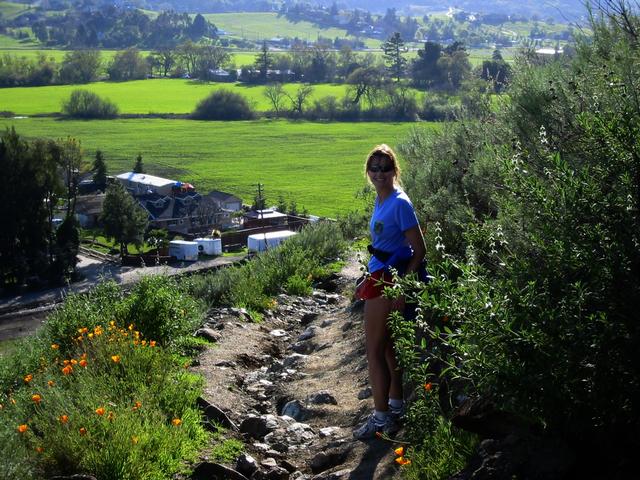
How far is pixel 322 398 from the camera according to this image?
6.90m

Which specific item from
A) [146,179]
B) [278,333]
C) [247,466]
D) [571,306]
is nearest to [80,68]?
[146,179]

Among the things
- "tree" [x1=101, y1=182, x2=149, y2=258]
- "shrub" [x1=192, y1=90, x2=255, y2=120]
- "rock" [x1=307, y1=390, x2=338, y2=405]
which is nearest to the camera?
"rock" [x1=307, y1=390, x2=338, y2=405]

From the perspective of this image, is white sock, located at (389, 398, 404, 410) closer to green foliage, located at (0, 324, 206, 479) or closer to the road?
green foliage, located at (0, 324, 206, 479)

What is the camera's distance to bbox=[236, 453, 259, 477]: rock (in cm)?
552

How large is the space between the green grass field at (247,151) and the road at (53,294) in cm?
1569

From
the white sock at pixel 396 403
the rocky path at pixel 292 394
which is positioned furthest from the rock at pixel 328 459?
the white sock at pixel 396 403

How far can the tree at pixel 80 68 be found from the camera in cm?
11362

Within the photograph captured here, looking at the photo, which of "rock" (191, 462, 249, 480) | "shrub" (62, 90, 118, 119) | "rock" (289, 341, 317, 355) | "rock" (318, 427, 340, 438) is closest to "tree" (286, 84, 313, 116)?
"shrub" (62, 90, 118, 119)

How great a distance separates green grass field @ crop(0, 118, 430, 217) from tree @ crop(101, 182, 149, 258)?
515 inches

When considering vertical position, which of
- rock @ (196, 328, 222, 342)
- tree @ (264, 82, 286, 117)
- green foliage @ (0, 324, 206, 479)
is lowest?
tree @ (264, 82, 286, 117)

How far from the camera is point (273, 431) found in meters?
6.36

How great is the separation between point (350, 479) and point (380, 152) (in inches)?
83.5

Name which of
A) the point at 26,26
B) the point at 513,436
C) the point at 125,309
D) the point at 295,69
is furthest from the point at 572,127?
the point at 26,26

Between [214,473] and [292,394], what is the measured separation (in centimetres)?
208
